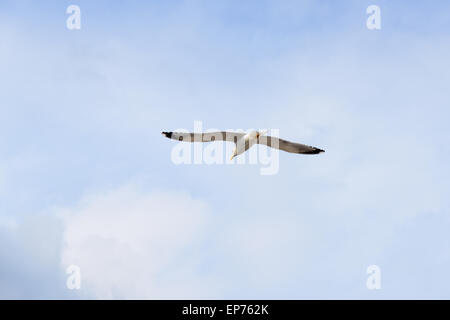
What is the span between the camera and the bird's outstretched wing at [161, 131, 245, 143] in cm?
6122

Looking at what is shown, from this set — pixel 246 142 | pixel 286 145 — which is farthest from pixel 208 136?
pixel 286 145

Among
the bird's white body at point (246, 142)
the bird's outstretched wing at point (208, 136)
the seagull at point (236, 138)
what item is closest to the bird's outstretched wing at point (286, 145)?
the seagull at point (236, 138)

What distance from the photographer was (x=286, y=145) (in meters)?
64.5

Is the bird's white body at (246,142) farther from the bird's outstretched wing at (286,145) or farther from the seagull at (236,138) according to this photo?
the bird's outstretched wing at (286,145)

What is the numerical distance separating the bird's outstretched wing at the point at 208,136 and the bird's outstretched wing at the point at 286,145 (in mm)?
2905

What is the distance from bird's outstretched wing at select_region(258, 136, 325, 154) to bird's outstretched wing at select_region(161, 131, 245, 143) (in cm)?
290

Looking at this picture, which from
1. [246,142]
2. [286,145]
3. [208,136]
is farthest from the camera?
[286,145]

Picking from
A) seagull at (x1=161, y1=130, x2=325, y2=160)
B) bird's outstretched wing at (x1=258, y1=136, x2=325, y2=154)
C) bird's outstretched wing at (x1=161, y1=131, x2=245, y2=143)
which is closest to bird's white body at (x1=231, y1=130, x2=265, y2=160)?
seagull at (x1=161, y1=130, x2=325, y2=160)

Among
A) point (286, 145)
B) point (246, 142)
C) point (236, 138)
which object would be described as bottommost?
point (286, 145)

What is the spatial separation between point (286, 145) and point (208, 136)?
8.76 metres

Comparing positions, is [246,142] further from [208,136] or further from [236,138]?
[208,136]

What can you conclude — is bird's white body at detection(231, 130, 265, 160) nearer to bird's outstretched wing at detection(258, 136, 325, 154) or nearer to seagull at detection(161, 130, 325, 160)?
seagull at detection(161, 130, 325, 160)
